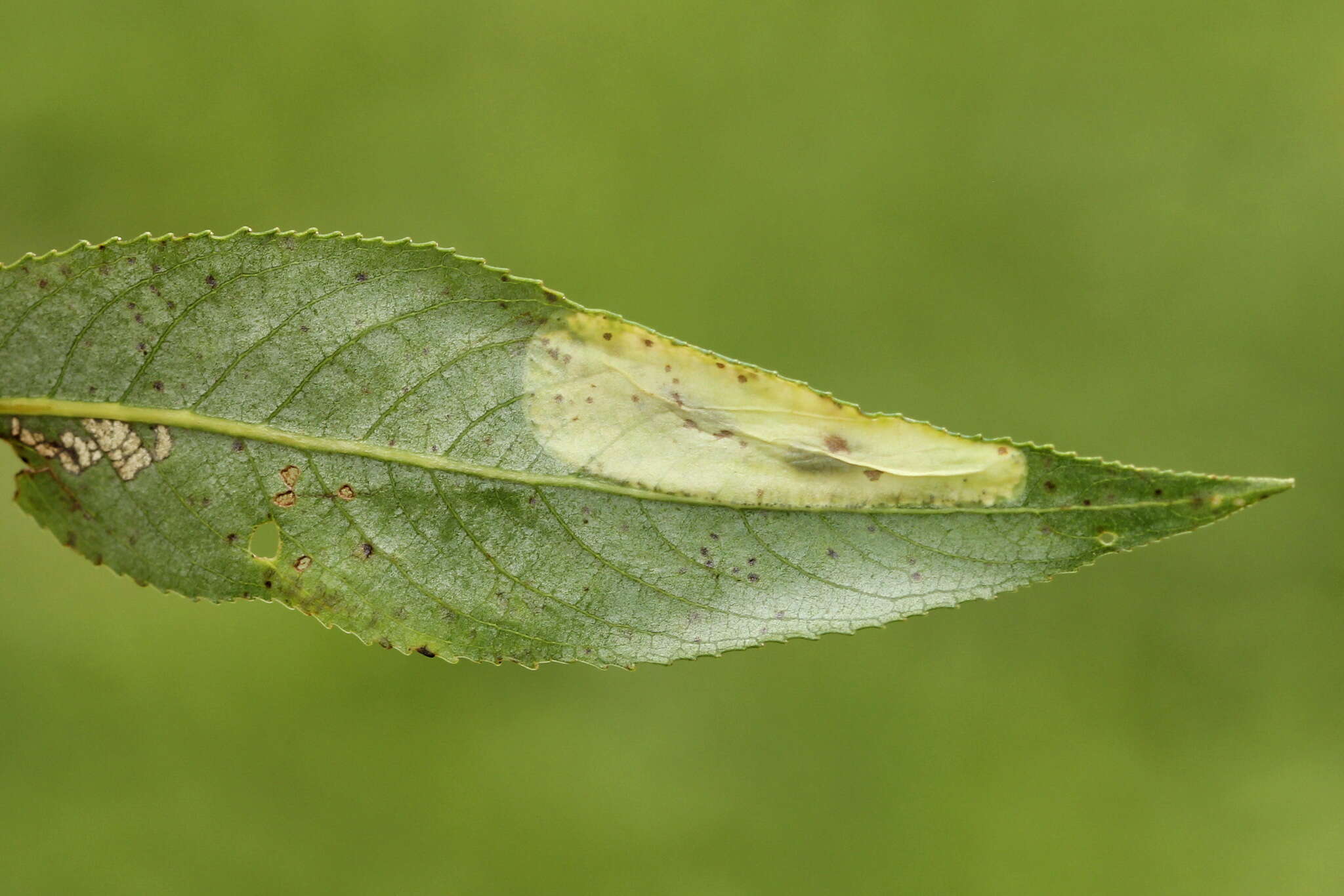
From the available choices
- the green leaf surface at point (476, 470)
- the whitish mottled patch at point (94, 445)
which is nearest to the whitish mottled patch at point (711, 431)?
the green leaf surface at point (476, 470)

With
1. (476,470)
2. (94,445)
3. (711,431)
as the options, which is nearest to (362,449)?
(476,470)

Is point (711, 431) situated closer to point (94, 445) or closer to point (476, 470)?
point (476, 470)

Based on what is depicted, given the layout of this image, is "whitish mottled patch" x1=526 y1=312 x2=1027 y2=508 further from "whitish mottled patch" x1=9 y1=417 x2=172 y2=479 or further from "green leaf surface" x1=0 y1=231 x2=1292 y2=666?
"whitish mottled patch" x1=9 y1=417 x2=172 y2=479

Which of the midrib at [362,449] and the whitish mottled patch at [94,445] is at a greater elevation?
the midrib at [362,449]

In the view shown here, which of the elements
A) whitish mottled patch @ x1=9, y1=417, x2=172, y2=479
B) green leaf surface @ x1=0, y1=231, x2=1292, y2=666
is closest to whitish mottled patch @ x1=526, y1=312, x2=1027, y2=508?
green leaf surface @ x1=0, y1=231, x2=1292, y2=666

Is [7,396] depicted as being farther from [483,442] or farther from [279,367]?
[483,442]

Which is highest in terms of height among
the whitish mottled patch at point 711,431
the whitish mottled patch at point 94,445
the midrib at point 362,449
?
the whitish mottled patch at point 711,431

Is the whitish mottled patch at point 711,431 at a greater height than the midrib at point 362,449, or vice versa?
the whitish mottled patch at point 711,431

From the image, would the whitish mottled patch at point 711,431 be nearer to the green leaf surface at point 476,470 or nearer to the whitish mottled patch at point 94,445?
the green leaf surface at point 476,470

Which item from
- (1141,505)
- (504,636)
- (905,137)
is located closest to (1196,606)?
(905,137)
